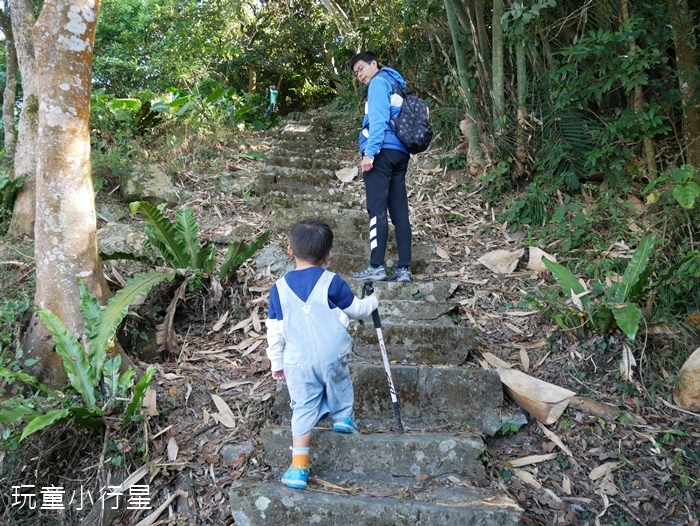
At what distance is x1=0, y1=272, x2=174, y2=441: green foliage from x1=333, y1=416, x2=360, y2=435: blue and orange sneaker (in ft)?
3.35

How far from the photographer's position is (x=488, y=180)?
5246mm

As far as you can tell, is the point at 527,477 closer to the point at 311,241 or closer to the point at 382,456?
the point at 382,456

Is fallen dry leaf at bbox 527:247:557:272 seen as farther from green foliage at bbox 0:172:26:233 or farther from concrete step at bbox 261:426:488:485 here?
green foliage at bbox 0:172:26:233

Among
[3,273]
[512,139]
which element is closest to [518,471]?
[512,139]

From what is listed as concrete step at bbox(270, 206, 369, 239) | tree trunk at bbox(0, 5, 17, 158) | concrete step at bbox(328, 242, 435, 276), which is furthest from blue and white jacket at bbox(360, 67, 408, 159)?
tree trunk at bbox(0, 5, 17, 158)

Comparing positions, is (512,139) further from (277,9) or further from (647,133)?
(277,9)

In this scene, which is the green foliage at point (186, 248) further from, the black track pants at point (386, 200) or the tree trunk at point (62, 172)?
the black track pants at point (386, 200)

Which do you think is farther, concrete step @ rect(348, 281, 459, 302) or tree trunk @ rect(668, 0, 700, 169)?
concrete step @ rect(348, 281, 459, 302)

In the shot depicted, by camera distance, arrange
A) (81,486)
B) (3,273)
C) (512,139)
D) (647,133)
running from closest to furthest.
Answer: (81,486) < (3,273) < (647,133) < (512,139)

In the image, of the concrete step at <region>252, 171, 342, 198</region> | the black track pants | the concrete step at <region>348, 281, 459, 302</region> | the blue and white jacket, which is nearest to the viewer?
the blue and white jacket

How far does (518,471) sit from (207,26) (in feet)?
31.6

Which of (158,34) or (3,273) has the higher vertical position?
(158,34)

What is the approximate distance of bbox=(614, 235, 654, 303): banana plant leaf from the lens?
3329 mm

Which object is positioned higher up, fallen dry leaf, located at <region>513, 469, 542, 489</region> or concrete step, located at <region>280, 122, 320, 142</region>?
concrete step, located at <region>280, 122, 320, 142</region>
